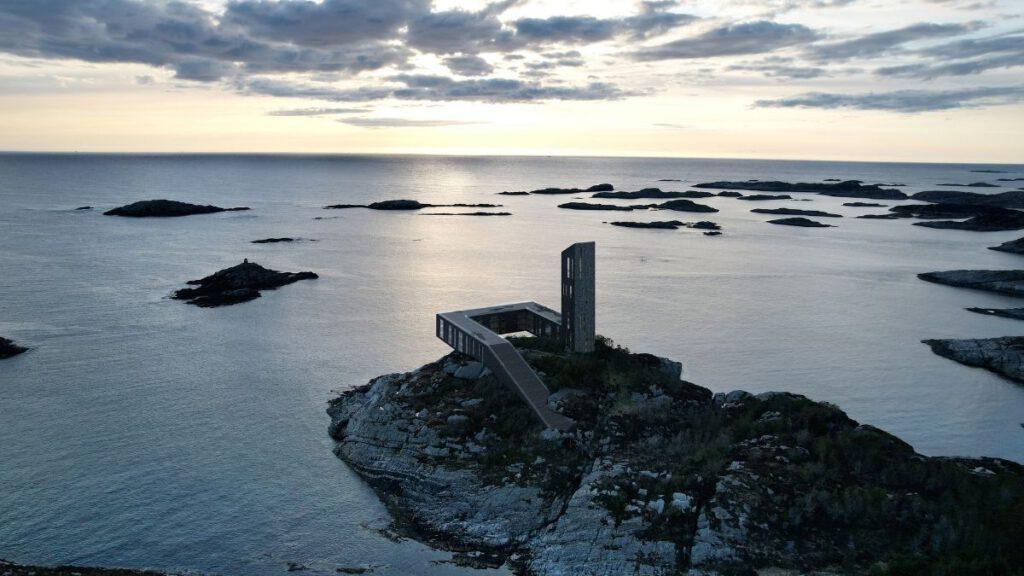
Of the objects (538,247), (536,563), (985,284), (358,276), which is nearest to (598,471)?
(536,563)

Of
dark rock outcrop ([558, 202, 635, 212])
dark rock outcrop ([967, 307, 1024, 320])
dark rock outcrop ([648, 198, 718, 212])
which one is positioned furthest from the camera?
dark rock outcrop ([648, 198, 718, 212])

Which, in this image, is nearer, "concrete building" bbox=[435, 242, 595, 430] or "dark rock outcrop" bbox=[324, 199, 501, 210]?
"concrete building" bbox=[435, 242, 595, 430]

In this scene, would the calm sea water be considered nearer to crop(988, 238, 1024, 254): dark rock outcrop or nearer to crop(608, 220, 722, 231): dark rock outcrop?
crop(988, 238, 1024, 254): dark rock outcrop

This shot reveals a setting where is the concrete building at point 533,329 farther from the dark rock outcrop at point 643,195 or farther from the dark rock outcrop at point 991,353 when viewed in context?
the dark rock outcrop at point 643,195

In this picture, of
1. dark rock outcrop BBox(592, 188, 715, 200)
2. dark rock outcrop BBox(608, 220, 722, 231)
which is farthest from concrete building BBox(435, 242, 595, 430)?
dark rock outcrop BBox(592, 188, 715, 200)

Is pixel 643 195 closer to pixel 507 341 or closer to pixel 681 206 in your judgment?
pixel 681 206

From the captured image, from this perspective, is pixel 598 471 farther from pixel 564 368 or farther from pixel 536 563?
pixel 564 368
